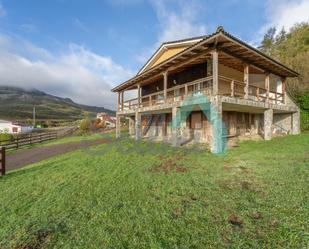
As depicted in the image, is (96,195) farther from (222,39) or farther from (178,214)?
(222,39)

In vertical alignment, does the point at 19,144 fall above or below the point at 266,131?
below

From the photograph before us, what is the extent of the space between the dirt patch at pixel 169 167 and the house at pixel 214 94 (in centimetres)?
215

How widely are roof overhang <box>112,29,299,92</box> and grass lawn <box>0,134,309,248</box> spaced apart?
543cm

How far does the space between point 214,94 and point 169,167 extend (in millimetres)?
4169

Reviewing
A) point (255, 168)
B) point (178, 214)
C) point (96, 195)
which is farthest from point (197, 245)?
point (255, 168)

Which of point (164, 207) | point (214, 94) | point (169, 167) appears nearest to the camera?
point (164, 207)

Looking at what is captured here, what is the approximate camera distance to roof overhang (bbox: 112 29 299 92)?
8414 mm

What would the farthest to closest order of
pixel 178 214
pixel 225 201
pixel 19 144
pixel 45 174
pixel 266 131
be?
pixel 19 144 → pixel 266 131 → pixel 45 174 → pixel 225 201 → pixel 178 214

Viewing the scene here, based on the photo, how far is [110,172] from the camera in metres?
6.66

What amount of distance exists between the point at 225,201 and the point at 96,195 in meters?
3.16

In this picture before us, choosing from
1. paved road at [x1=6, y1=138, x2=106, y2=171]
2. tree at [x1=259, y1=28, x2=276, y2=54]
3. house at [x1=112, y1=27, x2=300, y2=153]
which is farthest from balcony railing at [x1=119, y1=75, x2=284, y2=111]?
tree at [x1=259, y1=28, x2=276, y2=54]

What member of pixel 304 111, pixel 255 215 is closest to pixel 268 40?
pixel 304 111

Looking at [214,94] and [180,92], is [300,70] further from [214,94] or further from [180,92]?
[214,94]

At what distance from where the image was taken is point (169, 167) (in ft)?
22.3
